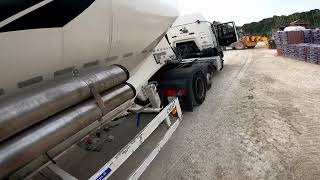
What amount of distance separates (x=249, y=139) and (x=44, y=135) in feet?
9.65

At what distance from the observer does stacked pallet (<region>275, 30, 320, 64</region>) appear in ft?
31.6

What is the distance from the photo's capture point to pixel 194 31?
8.77 m

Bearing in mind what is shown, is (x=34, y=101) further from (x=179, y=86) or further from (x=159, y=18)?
(x=179, y=86)

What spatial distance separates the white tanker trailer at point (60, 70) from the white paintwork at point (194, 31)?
5.19 metres

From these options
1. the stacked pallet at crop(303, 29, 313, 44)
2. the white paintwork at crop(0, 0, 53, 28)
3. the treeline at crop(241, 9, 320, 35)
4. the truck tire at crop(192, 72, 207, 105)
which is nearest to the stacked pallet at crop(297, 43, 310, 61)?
the stacked pallet at crop(303, 29, 313, 44)

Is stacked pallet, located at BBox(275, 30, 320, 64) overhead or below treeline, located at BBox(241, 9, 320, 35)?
below

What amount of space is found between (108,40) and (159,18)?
1.38 m

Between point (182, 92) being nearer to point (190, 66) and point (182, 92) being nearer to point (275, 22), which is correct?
point (190, 66)

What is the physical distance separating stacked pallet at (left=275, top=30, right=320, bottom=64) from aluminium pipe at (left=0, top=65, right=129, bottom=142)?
912cm

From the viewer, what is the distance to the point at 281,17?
3192 cm

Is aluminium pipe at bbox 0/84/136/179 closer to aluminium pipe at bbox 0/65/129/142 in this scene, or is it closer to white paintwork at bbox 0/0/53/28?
aluminium pipe at bbox 0/65/129/142

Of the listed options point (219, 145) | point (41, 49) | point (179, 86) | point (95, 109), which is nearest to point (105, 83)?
point (95, 109)

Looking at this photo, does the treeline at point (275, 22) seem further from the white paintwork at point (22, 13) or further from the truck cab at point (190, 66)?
the white paintwork at point (22, 13)

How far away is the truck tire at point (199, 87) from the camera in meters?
5.45
